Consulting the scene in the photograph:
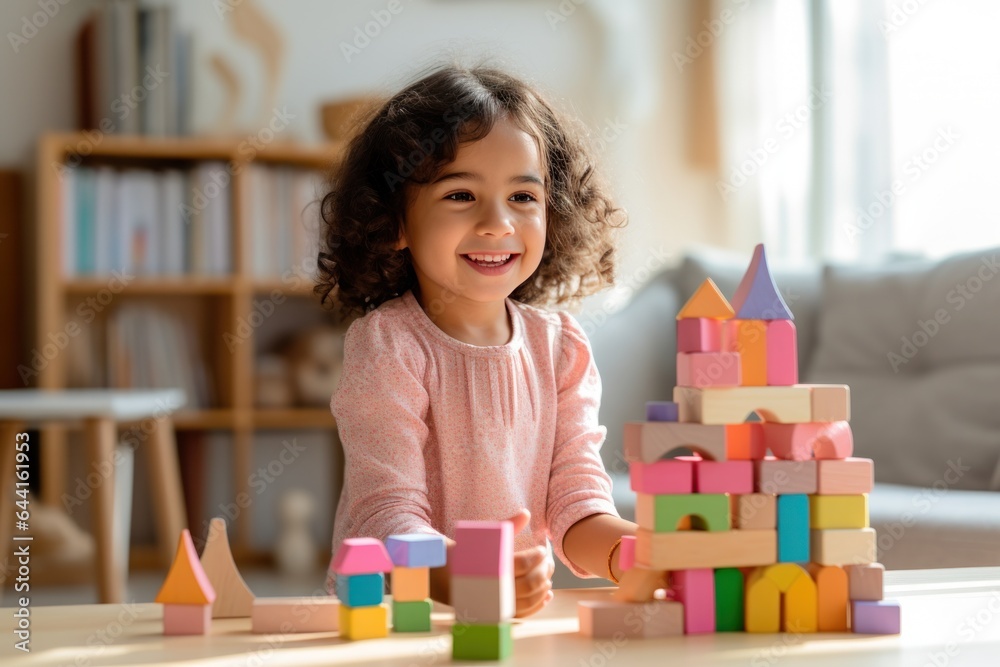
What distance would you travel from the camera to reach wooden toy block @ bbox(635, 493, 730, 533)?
0.71m

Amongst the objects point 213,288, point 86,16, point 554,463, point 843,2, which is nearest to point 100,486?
point 213,288

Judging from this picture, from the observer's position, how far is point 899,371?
2035 millimetres

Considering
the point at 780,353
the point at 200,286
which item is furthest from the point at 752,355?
the point at 200,286

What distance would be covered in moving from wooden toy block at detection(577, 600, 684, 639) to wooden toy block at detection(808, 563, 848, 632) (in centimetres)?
9

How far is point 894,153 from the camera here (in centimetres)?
273

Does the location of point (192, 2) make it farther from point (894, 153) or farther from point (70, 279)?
point (894, 153)

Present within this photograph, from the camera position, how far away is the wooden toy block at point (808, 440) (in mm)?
728

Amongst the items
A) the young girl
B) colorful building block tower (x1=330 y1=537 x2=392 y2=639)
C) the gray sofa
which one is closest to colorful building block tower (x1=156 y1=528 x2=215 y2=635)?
colorful building block tower (x1=330 y1=537 x2=392 y2=639)

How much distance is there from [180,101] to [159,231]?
1.20 feet

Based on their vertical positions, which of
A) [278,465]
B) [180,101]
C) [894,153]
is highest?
[180,101]

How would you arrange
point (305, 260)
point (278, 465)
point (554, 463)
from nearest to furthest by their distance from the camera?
point (554, 463) → point (305, 260) → point (278, 465)

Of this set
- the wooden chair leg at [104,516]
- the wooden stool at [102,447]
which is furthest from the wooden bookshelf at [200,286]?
the wooden chair leg at [104,516]

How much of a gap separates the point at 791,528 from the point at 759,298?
0.15 metres

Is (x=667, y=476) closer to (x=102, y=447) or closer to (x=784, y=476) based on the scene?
(x=784, y=476)
